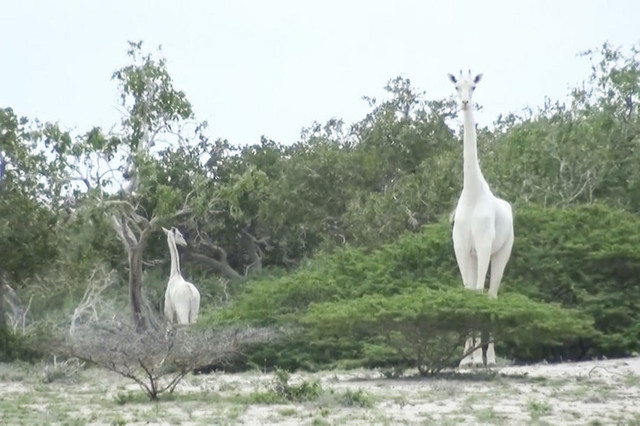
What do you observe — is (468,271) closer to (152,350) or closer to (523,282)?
(523,282)

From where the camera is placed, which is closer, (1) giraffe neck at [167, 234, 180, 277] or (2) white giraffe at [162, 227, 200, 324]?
(2) white giraffe at [162, 227, 200, 324]

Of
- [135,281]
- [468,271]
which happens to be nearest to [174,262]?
[135,281]

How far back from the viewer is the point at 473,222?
19016mm

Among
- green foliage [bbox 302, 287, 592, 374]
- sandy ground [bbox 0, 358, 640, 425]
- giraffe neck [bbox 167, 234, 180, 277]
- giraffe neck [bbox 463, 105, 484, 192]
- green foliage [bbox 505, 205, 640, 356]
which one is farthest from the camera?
giraffe neck [bbox 167, 234, 180, 277]

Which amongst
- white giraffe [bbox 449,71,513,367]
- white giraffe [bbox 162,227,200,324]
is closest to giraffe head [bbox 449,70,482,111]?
white giraffe [bbox 449,71,513,367]

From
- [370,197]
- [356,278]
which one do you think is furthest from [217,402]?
[370,197]

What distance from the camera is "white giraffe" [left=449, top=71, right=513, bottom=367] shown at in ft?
62.1

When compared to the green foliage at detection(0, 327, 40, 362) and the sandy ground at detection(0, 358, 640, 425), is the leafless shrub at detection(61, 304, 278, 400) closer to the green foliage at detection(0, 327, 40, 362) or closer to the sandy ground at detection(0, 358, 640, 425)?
the sandy ground at detection(0, 358, 640, 425)

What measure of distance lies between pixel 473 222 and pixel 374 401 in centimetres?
561

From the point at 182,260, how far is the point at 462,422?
33.3 meters

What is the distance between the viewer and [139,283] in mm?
27547

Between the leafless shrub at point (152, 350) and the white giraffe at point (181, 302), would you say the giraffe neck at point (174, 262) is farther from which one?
the leafless shrub at point (152, 350)

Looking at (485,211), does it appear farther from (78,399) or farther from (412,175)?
(412,175)

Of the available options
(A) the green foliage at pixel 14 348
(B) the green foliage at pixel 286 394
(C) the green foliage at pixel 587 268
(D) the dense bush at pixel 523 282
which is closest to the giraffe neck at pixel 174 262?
(D) the dense bush at pixel 523 282
